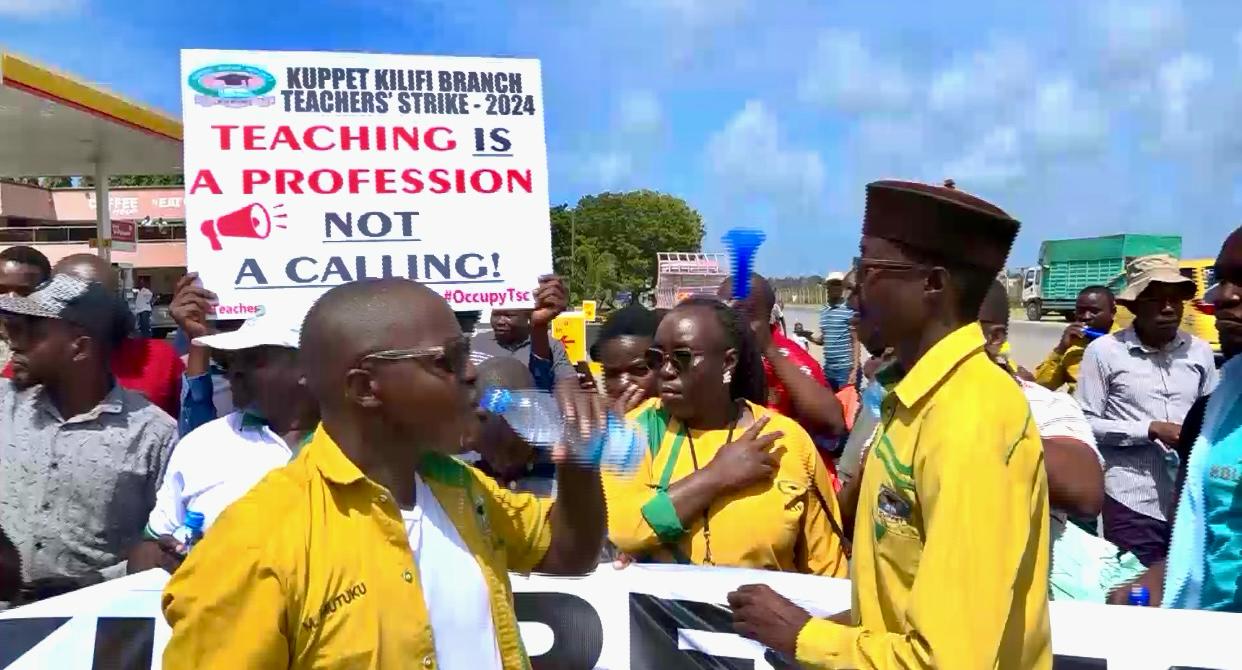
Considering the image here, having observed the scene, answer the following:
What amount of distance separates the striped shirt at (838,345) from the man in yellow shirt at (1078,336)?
4.44ft

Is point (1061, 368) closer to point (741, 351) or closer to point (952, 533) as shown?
point (741, 351)

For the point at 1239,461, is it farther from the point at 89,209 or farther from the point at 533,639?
the point at 89,209

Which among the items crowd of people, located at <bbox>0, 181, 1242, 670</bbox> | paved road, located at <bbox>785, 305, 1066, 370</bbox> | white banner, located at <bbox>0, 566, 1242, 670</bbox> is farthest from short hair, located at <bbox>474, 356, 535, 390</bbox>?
paved road, located at <bbox>785, 305, 1066, 370</bbox>

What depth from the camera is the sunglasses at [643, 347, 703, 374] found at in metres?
3.20

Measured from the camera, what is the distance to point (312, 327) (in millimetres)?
1759

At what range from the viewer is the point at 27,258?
4957mm

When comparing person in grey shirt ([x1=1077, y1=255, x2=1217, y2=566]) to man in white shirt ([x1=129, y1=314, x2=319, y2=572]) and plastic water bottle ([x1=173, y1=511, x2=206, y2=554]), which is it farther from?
plastic water bottle ([x1=173, y1=511, x2=206, y2=554])

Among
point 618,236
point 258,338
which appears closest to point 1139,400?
point 258,338

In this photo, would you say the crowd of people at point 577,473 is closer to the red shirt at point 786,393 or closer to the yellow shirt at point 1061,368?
the red shirt at point 786,393

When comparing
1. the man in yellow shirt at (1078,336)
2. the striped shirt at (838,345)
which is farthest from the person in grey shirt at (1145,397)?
the striped shirt at (838,345)

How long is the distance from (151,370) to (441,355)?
308 cm

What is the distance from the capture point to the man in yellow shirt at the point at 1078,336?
270 inches

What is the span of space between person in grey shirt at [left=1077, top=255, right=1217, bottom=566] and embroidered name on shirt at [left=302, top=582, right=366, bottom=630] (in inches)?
169

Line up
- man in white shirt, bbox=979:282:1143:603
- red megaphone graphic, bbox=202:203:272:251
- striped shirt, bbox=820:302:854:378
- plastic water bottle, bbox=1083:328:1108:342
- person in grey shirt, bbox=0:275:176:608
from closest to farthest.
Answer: man in white shirt, bbox=979:282:1143:603, person in grey shirt, bbox=0:275:176:608, red megaphone graphic, bbox=202:203:272:251, plastic water bottle, bbox=1083:328:1108:342, striped shirt, bbox=820:302:854:378
